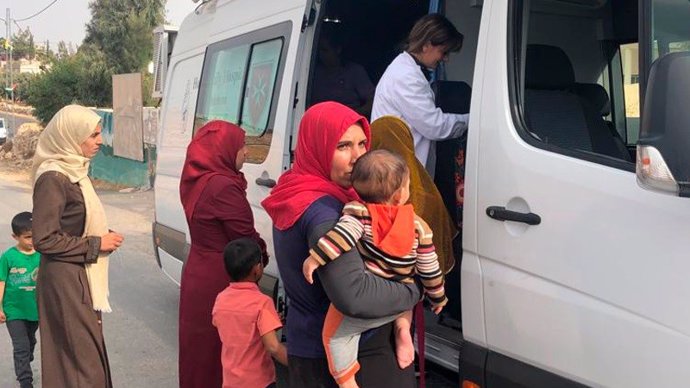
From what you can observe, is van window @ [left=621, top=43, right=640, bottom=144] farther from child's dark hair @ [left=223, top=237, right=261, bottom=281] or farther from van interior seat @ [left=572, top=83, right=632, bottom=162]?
child's dark hair @ [left=223, top=237, right=261, bottom=281]

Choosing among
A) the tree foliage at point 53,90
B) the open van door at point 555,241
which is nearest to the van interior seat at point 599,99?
the open van door at point 555,241

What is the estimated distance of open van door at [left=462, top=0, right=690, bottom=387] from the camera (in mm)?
1926

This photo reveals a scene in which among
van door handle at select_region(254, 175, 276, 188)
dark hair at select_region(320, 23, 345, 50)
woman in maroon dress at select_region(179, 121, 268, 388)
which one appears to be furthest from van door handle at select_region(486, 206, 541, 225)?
dark hair at select_region(320, 23, 345, 50)

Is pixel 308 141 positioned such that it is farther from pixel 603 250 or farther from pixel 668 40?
pixel 668 40

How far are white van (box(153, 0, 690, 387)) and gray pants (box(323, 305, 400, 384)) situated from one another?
1.65ft

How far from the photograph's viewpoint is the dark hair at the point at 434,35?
3096mm

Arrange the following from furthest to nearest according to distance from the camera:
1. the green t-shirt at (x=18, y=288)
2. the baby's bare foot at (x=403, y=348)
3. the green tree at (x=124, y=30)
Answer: the green tree at (x=124, y=30) < the green t-shirt at (x=18, y=288) < the baby's bare foot at (x=403, y=348)

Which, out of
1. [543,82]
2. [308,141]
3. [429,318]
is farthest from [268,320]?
[543,82]

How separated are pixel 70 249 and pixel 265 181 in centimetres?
109

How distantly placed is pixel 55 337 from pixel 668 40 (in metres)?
3.09

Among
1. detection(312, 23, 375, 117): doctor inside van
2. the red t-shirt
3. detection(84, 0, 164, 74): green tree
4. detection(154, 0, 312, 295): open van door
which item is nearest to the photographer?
the red t-shirt

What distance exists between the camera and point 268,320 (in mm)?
2967

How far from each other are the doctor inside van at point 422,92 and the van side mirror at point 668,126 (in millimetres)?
1206

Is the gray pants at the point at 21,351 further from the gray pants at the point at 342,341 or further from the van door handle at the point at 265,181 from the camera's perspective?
the gray pants at the point at 342,341
